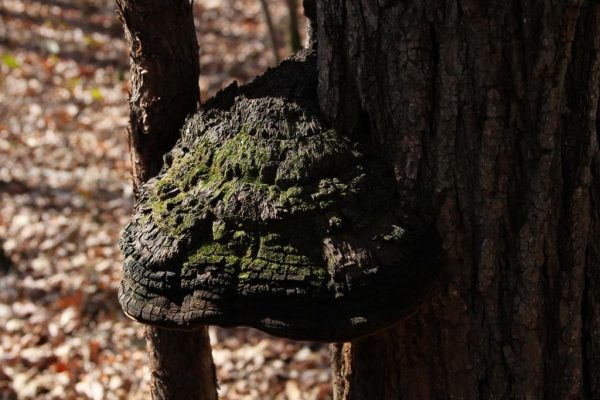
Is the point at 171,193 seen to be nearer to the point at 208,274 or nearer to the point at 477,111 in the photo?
the point at 208,274

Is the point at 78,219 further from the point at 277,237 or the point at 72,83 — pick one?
the point at 277,237

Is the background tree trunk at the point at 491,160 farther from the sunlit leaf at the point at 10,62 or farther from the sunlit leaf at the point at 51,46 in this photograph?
the sunlit leaf at the point at 51,46

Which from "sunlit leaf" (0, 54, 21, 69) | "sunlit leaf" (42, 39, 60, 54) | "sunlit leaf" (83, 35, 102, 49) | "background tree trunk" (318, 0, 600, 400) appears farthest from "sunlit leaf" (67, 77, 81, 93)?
"background tree trunk" (318, 0, 600, 400)

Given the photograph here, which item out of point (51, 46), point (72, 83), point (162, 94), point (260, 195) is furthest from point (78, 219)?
point (51, 46)

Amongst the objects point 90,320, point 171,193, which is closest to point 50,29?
point 90,320

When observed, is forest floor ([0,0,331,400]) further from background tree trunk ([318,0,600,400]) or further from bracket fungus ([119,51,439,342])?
bracket fungus ([119,51,439,342])

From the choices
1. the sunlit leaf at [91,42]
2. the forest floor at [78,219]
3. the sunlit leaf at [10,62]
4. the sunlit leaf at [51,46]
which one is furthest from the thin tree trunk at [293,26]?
the sunlit leaf at [10,62]

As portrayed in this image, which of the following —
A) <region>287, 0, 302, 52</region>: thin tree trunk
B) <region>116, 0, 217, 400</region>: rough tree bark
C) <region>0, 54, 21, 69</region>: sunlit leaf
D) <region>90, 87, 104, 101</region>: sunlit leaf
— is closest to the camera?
<region>116, 0, 217, 400</region>: rough tree bark
